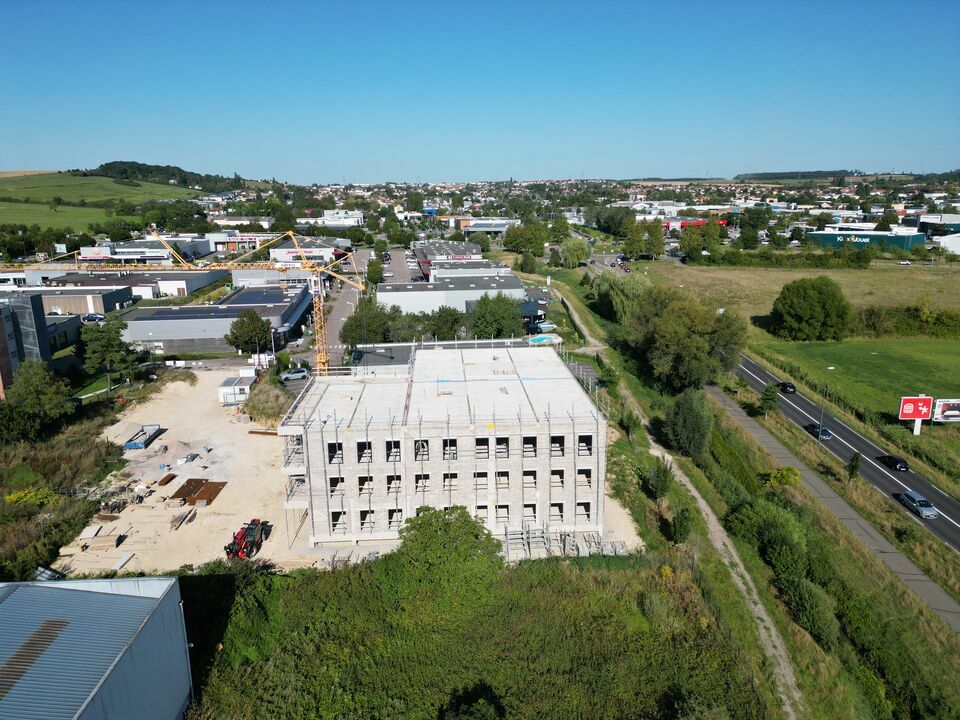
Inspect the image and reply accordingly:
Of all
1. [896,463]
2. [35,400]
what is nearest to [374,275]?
[35,400]

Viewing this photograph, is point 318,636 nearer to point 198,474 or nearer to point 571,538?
point 571,538

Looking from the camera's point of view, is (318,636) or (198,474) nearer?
(318,636)

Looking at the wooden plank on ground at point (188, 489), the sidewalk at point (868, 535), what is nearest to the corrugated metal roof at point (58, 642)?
the wooden plank on ground at point (188, 489)

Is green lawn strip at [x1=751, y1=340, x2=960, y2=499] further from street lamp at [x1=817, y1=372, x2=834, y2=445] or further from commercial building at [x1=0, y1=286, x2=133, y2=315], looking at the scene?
commercial building at [x1=0, y1=286, x2=133, y2=315]

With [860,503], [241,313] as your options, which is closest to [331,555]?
[860,503]

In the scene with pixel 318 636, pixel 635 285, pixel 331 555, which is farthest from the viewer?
pixel 635 285

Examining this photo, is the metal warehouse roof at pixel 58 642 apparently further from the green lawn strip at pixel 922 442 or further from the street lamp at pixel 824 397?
the green lawn strip at pixel 922 442

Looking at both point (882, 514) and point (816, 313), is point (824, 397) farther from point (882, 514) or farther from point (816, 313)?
point (816, 313)
